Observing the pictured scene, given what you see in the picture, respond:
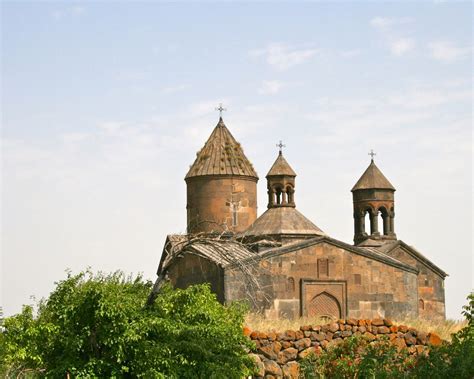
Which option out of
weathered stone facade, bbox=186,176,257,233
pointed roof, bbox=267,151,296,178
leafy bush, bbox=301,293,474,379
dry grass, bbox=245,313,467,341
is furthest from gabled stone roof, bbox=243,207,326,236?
leafy bush, bbox=301,293,474,379

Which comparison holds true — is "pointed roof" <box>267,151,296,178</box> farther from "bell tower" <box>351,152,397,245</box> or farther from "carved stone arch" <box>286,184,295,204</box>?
"bell tower" <box>351,152,397,245</box>

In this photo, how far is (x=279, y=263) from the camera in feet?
66.4

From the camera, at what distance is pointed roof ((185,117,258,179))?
24.7 m

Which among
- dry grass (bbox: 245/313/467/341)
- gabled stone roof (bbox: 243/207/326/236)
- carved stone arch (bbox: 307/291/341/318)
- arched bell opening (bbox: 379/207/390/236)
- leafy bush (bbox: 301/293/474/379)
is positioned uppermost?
arched bell opening (bbox: 379/207/390/236)

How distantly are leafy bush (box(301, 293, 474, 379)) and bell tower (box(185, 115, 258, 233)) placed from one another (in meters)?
12.2

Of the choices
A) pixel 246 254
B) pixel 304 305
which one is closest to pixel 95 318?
pixel 246 254

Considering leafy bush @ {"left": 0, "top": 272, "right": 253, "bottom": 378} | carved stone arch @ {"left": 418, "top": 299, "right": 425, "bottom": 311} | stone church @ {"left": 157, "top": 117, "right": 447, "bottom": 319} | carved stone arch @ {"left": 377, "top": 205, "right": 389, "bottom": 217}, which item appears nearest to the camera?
leafy bush @ {"left": 0, "top": 272, "right": 253, "bottom": 378}

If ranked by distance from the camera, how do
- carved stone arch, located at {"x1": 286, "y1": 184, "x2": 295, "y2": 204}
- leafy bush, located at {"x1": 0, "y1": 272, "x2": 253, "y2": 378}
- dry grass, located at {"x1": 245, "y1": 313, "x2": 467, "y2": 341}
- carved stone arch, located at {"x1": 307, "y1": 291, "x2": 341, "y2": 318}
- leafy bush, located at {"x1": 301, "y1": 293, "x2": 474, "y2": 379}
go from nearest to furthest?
leafy bush, located at {"x1": 301, "y1": 293, "x2": 474, "y2": 379}
leafy bush, located at {"x1": 0, "y1": 272, "x2": 253, "y2": 378}
dry grass, located at {"x1": 245, "y1": 313, "x2": 467, "y2": 341}
carved stone arch, located at {"x1": 307, "y1": 291, "x2": 341, "y2": 318}
carved stone arch, located at {"x1": 286, "y1": 184, "x2": 295, "y2": 204}

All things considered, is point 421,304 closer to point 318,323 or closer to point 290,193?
point 290,193

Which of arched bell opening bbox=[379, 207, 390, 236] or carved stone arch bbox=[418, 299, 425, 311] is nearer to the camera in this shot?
carved stone arch bbox=[418, 299, 425, 311]

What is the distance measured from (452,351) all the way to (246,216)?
1388 cm

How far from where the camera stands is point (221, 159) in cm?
2494

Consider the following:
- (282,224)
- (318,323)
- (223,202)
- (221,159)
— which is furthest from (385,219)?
(318,323)

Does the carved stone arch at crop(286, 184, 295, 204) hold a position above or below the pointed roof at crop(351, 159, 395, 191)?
below
